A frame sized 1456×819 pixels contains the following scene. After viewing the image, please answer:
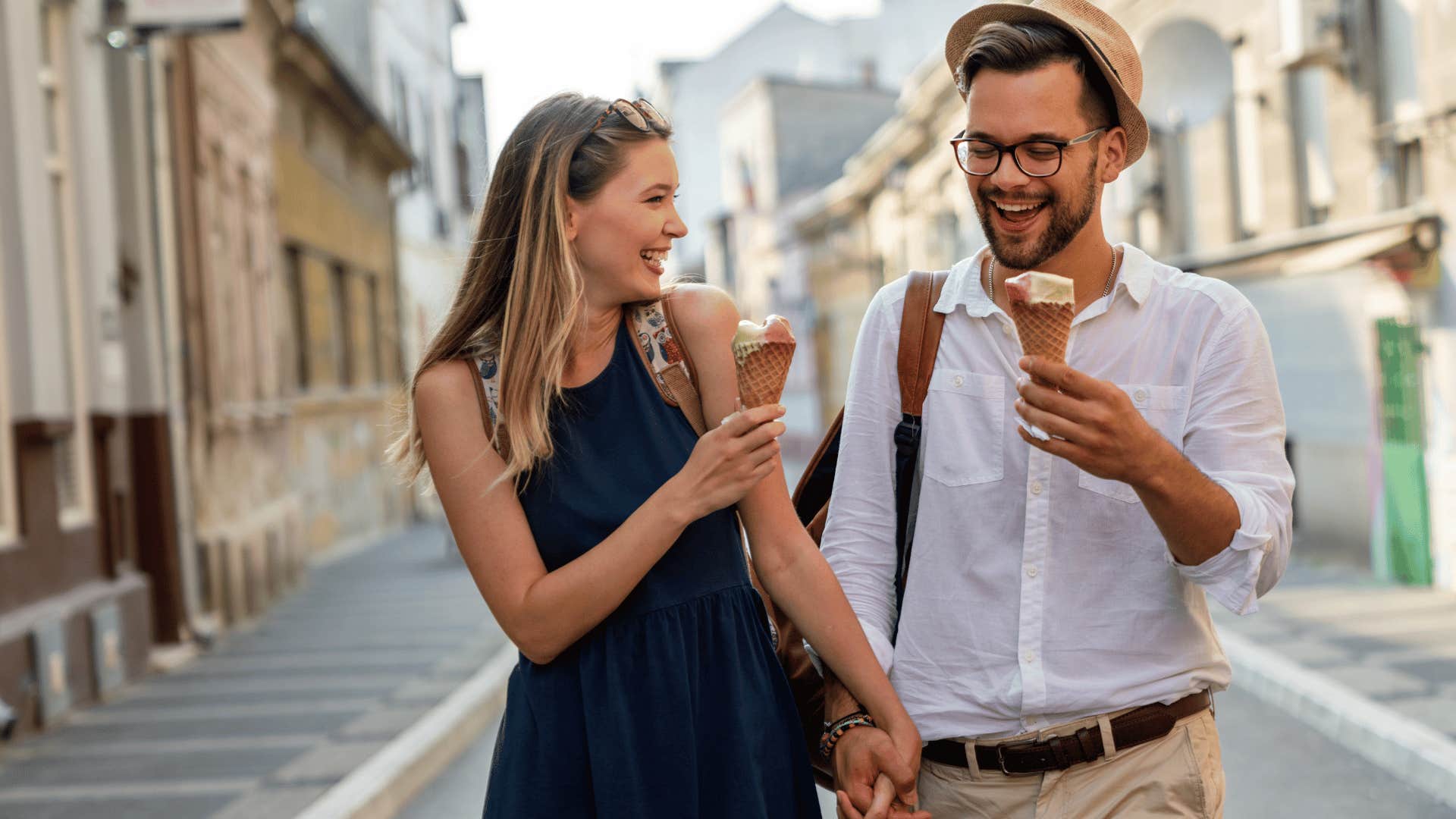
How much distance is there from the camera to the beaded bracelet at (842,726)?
8.60ft

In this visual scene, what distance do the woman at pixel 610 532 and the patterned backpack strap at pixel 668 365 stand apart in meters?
0.02

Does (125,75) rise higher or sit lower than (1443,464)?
higher

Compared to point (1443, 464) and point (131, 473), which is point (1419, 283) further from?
point (131, 473)

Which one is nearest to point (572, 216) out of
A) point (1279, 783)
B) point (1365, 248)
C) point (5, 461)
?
point (1279, 783)

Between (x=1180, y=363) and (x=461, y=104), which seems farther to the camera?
(x=461, y=104)

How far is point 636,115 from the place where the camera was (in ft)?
8.91

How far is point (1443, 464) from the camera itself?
1170cm

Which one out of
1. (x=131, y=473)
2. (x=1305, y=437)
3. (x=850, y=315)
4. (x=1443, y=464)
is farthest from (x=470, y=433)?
(x=850, y=315)

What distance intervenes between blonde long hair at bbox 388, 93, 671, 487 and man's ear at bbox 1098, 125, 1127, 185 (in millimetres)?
782

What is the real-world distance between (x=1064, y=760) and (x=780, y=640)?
0.55 meters

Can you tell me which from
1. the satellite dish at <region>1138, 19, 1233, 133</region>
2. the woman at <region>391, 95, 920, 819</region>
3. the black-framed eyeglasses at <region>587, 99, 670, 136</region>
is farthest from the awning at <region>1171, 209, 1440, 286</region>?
the woman at <region>391, 95, 920, 819</region>

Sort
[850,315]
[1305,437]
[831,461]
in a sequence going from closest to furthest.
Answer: [831,461] → [1305,437] → [850,315]

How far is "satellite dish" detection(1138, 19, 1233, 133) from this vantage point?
1431cm

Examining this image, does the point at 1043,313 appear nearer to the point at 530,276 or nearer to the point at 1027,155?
the point at 1027,155
